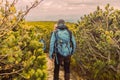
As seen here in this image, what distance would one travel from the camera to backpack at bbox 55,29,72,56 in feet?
33.6

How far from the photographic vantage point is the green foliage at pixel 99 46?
39.3 feet

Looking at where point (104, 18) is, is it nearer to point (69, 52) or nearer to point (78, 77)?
point (78, 77)

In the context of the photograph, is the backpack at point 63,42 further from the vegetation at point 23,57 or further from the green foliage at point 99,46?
the vegetation at point 23,57

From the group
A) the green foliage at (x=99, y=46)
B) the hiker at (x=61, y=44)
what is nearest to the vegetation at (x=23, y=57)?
the hiker at (x=61, y=44)

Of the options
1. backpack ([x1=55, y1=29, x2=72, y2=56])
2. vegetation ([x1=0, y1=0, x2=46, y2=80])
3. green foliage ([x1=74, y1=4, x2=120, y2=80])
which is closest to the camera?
vegetation ([x1=0, y1=0, x2=46, y2=80])

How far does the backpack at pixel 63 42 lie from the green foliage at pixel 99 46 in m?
1.33

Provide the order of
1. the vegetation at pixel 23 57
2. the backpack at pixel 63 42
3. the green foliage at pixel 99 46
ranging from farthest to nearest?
the green foliage at pixel 99 46 < the backpack at pixel 63 42 < the vegetation at pixel 23 57

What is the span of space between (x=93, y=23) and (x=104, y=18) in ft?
2.51

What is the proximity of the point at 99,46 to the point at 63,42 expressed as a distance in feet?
7.89

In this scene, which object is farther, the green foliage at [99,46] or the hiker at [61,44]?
the green foliage at [99,46]

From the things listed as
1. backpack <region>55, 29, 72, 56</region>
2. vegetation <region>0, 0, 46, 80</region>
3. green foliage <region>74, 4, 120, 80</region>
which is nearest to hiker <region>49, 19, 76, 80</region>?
backpack <region>55, 29, 72, 56</region>

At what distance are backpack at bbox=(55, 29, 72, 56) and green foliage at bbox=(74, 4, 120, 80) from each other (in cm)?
133

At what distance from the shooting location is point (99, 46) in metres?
12.3

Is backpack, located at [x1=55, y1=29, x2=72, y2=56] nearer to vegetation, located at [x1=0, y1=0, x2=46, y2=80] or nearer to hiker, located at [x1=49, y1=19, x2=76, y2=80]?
hiker, located at [x1=49, y1=19, x2=76, y2=80]
